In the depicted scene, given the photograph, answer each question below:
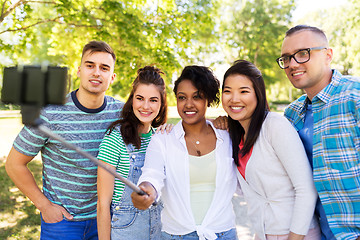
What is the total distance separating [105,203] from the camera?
8.36ft

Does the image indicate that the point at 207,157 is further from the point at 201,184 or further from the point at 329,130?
the point at 329,130

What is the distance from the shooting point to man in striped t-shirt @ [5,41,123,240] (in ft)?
9.53

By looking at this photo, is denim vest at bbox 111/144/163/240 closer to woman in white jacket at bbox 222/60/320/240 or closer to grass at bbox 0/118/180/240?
woman in white jacket at bbox 222/60/320/240

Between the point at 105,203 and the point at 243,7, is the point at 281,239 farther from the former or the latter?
the point at 243,7

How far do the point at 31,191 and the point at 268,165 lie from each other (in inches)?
87.4

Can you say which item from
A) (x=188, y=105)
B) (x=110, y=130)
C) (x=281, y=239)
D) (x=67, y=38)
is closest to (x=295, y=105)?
(x=188, y=105)

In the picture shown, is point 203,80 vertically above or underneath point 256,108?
above

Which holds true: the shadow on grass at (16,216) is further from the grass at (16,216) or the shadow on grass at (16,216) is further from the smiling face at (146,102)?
the smiling face at (146,102)

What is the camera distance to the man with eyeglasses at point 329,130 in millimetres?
2154

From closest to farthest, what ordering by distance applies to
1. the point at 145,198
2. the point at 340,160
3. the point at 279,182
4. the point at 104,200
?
1. the point at 145,198
2. the point at 340,160
3. the point at 279,182
4. the point at 104,200

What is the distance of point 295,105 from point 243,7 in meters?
31.1

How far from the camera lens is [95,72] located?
3031 mm

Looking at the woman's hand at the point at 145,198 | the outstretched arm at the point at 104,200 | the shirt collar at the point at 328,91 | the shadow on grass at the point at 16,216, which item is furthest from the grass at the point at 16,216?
the shirt collar at the point at 328,91

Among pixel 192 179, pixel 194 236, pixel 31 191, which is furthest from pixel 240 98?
pixel 31 191
